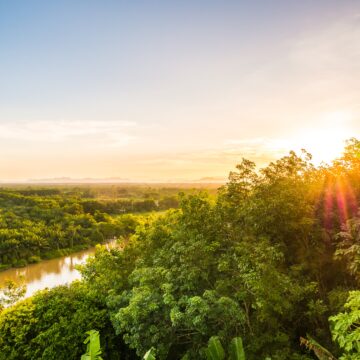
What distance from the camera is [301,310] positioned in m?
9.30

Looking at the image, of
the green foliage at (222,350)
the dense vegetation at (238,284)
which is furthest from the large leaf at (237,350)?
the dense vegetation at (238,284)

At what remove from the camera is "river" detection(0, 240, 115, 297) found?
30441mm

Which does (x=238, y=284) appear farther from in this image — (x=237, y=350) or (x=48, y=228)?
(x=48, y=228)

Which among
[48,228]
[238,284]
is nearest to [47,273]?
[48,228]

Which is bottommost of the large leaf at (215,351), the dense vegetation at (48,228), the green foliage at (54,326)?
the dense vegetation at (48,228)

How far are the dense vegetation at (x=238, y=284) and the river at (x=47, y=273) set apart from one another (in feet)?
64.8

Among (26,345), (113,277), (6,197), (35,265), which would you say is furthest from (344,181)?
(6,197)

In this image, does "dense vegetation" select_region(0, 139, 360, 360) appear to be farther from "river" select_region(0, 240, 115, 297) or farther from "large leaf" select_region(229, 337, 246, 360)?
"river" select_region(0, 240, 115, 297)

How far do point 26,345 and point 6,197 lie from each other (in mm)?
65108

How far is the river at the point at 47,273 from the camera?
3044 cm

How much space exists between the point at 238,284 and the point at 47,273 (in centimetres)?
3129

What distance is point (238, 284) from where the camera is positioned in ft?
28.3

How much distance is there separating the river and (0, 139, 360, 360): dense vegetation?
19.8 m

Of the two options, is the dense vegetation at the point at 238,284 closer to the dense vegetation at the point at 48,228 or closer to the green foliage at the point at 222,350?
the green foliage at the point at 222,350
